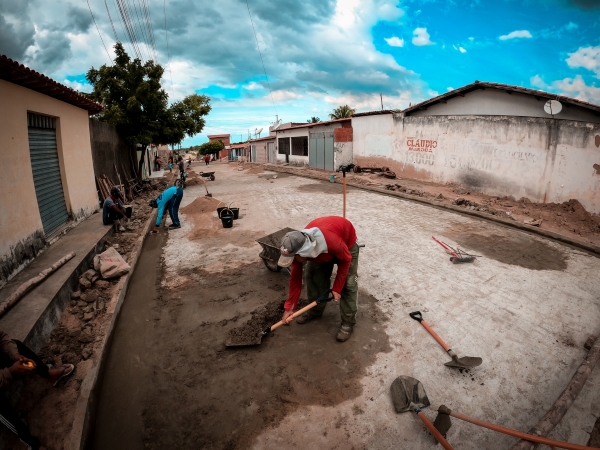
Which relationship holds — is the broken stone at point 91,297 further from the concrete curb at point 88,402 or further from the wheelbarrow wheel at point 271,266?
the wheelbarrow wheel at point 271,266

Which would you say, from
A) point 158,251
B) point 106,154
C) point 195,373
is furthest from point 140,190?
point 195,373

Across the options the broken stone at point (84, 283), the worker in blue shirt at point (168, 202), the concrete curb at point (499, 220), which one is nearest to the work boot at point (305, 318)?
the broken stone at point (84, 283)

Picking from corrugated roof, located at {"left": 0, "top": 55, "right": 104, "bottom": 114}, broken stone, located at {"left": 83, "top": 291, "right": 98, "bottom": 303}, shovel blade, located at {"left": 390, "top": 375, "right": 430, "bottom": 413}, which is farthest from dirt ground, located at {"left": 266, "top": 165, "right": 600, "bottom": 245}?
broken stone, located at {"left": 83, "top": 291, "right": 98, "bottom": 303}

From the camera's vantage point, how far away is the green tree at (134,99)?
14.1m

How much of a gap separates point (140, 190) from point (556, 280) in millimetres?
16195

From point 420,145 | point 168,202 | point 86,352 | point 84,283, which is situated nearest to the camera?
point 86,352

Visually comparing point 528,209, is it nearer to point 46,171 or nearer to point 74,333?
point 74,333

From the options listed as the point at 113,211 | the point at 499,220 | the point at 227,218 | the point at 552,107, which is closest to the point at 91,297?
the point at 113,211

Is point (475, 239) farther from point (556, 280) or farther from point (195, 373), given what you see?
point (195, 373)

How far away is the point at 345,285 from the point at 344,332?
0.59 metres

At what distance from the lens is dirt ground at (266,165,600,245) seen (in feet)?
27.9

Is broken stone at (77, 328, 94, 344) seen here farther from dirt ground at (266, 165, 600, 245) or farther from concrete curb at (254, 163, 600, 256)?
dirt ground at (266, 165, 600, 245)

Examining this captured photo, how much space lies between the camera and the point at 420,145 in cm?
1532

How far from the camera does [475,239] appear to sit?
7.38 meters
